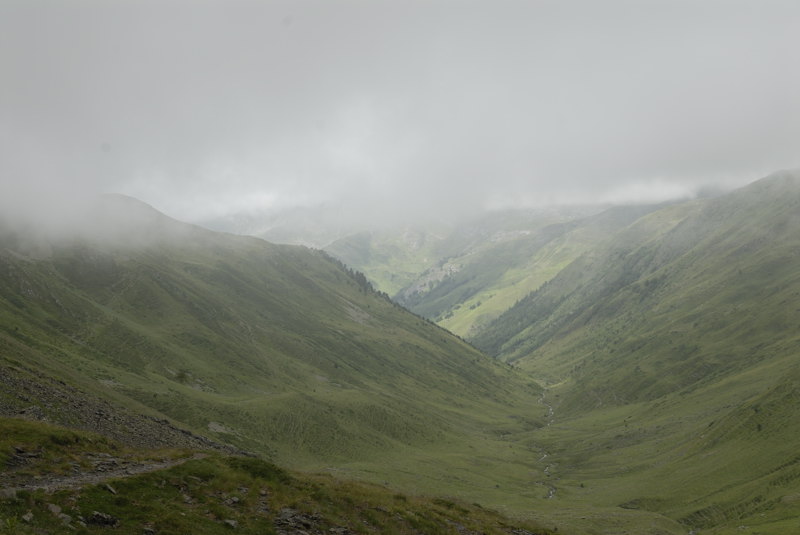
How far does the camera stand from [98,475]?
131 ft

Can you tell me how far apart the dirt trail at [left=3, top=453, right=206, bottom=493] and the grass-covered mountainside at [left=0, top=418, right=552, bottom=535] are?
0.07 metres

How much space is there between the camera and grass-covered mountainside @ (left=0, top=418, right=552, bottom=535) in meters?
30.8

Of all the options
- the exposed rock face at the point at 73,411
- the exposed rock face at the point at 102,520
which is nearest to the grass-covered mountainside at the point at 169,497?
the exposed rock face at the point at 102,520

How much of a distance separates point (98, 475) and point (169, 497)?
7.40m

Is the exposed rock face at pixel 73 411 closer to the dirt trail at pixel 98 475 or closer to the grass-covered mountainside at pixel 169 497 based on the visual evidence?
the grass-covered mountainside at pixel 169 497

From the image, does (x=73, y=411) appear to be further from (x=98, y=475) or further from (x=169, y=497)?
(x=169, y=497)

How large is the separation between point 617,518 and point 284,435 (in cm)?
8465

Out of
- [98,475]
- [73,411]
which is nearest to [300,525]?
[98,475]

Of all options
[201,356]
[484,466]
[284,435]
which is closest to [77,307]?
[201,356]

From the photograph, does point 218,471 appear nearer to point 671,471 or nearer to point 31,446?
point 31,446

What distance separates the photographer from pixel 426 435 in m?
194

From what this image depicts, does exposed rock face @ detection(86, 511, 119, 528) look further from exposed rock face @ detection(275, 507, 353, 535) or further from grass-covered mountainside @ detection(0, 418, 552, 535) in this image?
exposed rock face @ detection(275, 507, 353, 535)

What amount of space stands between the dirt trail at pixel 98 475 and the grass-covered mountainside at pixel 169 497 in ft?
0.24

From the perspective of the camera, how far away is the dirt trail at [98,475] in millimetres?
34031
